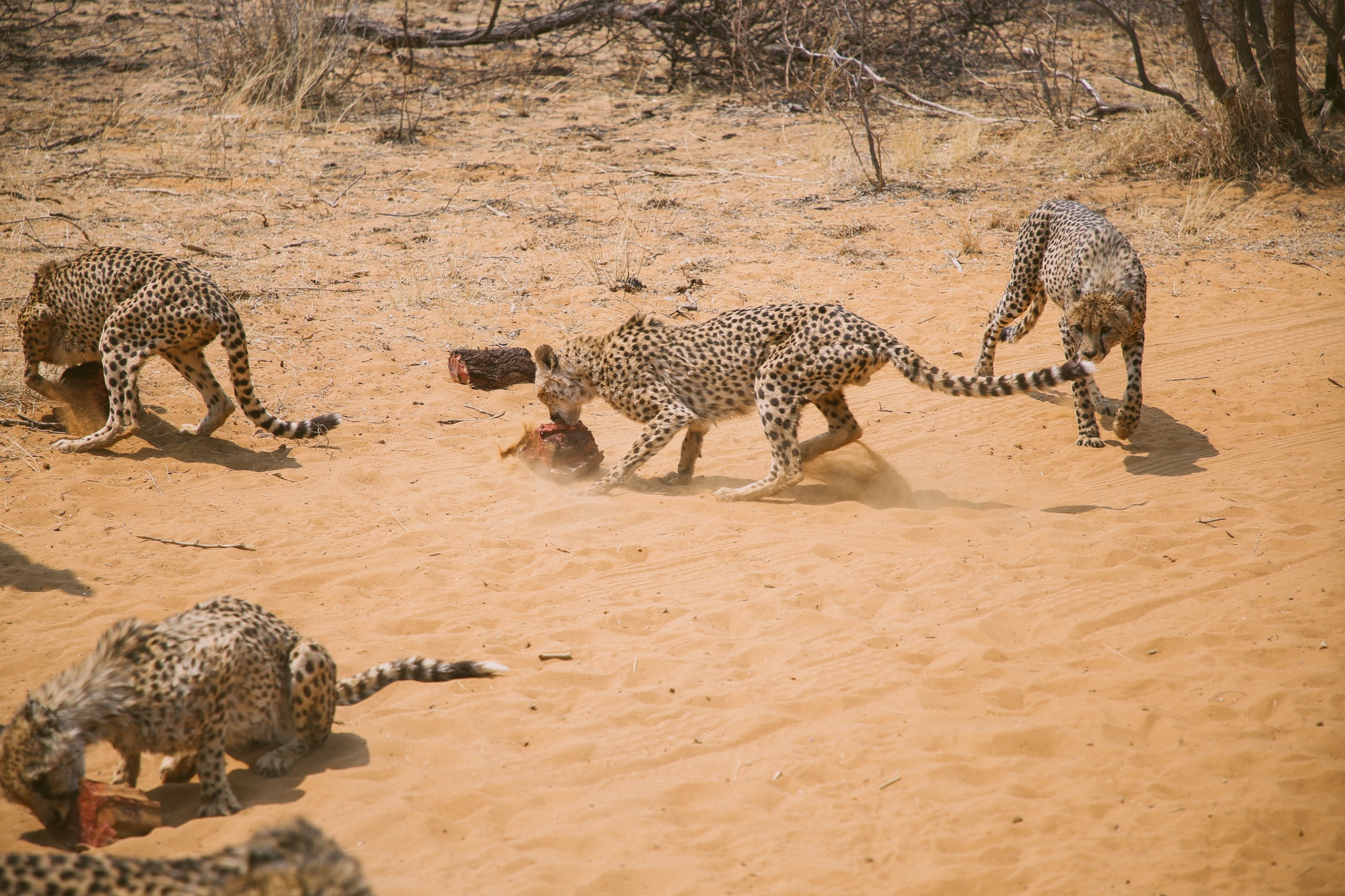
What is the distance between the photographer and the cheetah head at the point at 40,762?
3309 mm

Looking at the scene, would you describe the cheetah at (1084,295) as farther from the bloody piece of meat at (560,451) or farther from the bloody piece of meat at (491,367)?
the bloody piece of meat at (491,367)

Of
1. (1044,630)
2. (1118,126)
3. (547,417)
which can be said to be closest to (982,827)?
(1044,630)

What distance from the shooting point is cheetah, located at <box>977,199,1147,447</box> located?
7469 millimetres

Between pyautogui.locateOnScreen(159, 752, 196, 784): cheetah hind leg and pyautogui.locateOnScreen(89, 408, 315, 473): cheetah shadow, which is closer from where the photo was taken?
pyautogui.locateOnScreen(159, 752, 196, 784): cheetah hind leg

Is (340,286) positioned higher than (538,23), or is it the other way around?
(538,23)

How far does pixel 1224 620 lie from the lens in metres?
5.09

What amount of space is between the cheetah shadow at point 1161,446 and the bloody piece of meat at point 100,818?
672cm

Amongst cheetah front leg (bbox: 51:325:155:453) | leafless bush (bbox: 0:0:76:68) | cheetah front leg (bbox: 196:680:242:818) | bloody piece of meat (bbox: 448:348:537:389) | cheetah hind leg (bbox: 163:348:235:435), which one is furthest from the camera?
leafless bush (bbox: 0:0:76:68)

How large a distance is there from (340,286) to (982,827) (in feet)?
28.5

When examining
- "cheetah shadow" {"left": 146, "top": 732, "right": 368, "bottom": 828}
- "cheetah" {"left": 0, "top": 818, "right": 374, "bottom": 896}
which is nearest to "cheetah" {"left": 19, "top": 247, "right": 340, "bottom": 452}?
"cheetah shadow" {"left": 146, "top": 732, "right": 368, "bottom": 828}

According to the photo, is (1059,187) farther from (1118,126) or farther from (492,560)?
(492,560)

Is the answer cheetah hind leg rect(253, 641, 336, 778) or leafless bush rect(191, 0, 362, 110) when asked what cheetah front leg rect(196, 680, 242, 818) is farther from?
leafless bush rect(191, 0, 362, 110)

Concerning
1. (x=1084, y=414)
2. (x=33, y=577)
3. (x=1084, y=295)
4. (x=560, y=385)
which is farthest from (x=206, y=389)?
(x=1084, y=414)

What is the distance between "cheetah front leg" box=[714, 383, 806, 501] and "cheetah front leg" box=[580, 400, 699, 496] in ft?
1.86
